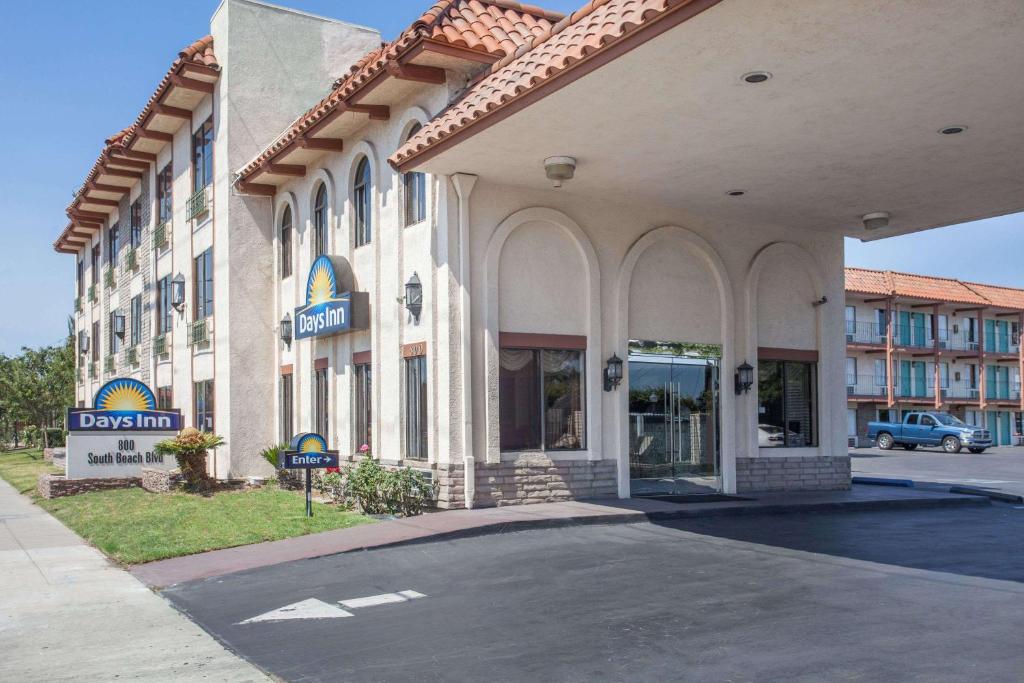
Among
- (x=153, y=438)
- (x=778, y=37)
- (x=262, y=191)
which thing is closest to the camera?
(x=778, y=37)

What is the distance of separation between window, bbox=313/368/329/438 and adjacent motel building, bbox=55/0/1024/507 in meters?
0.10

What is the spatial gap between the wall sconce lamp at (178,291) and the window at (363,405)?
9391 mm

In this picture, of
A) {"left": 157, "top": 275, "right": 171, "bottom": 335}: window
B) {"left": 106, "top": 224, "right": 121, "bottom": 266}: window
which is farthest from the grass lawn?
{"left": 106, "top": 224, "right": 121, "bottom": 266}: window

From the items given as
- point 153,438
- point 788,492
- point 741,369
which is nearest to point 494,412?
point 741,369

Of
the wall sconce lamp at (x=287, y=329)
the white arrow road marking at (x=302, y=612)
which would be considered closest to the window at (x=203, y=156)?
the wall sconce lamp at (x=287, y=329)

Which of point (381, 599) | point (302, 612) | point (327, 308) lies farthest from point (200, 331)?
point (302, 612)

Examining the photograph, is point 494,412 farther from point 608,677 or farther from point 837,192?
point 608,677

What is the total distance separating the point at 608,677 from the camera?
6.55 metres

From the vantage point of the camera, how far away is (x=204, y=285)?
2417 centimetres

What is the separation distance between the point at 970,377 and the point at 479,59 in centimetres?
5579

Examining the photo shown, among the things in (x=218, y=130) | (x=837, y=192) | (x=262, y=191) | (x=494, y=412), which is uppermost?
(x=218, y=130)

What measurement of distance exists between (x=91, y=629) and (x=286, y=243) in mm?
14034

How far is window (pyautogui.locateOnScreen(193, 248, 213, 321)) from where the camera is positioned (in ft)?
77.5

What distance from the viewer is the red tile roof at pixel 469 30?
14329 millimetres
